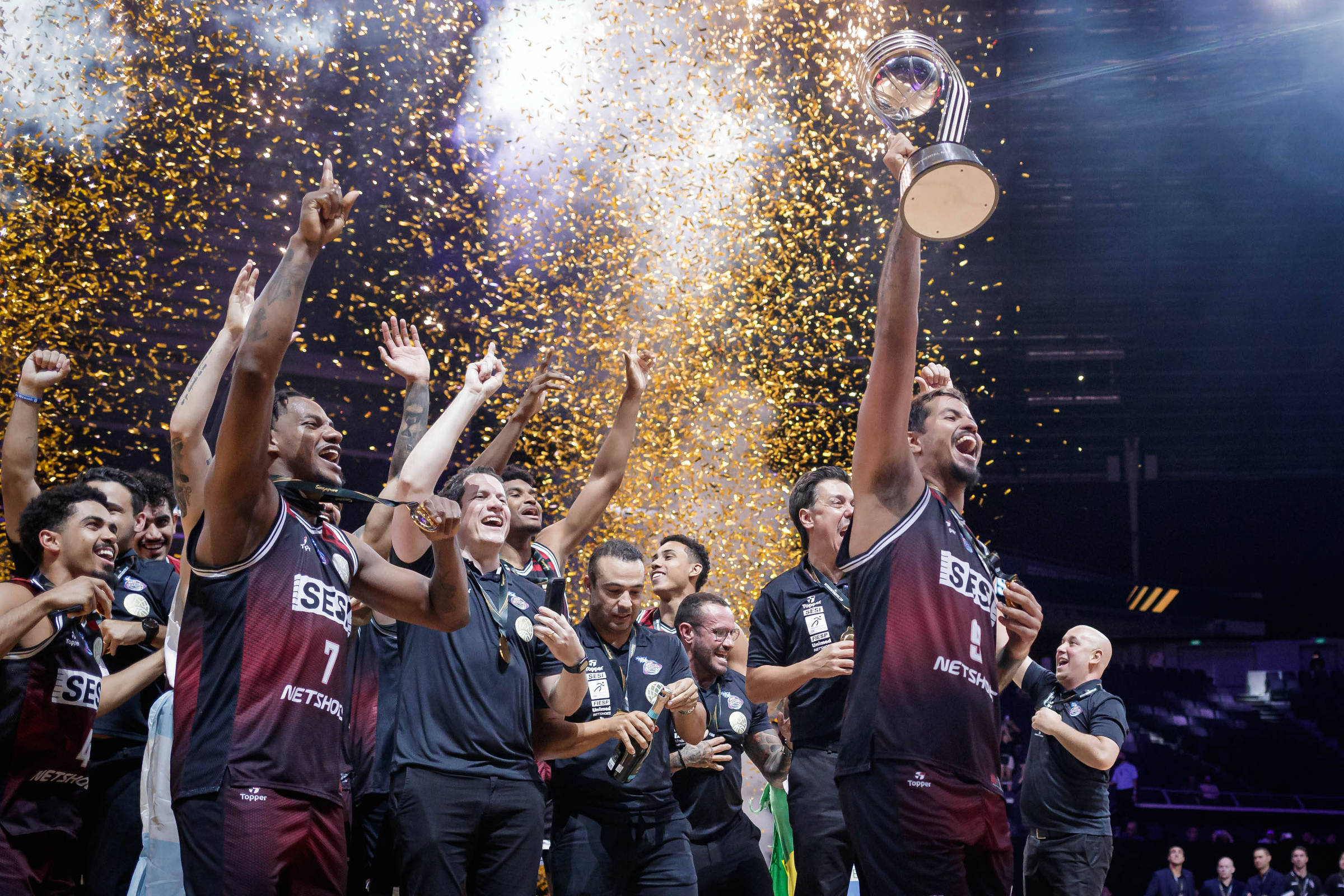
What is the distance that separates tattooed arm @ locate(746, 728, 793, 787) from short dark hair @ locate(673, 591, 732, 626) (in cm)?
69

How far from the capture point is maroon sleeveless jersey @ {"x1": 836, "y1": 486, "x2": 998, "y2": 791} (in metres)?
2.84

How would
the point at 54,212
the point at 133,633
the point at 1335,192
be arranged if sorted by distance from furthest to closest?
the point at 1335,192
the point at 54,212
the point at 133,633

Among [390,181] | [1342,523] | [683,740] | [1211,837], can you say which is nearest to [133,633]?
[683,740]

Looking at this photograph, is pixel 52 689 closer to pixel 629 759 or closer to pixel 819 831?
pixel 629 759

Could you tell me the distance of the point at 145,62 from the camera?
10.1 meters

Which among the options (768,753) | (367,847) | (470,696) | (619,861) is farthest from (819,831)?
(367,847)

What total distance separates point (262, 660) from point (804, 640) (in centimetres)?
253

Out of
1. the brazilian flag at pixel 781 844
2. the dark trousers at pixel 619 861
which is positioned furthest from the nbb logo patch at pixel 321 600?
the brazilian flag at pixel 781 844

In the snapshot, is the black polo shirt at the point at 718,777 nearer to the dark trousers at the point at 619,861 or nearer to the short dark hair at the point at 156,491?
the dark trousers at the point at 619,861

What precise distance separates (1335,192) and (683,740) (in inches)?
426

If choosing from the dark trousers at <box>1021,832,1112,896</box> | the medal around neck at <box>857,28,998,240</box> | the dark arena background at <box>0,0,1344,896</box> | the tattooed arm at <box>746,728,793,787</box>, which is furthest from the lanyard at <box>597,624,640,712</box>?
the dark arena background at <box>0,0,1344,896</box>

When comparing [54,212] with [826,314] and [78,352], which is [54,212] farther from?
[826,314]

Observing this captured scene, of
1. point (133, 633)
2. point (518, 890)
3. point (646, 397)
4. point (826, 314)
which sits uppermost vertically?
point (826, 314)

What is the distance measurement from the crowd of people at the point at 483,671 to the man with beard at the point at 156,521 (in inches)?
1.1
